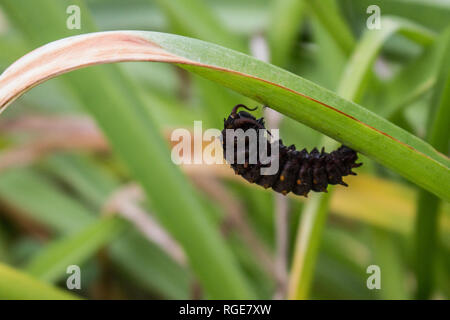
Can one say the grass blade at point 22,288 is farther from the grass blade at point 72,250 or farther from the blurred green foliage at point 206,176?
the grass blade at point 72,250

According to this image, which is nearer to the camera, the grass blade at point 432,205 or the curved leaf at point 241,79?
the curved leaf at point 241,79

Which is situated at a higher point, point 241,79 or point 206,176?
point 206,176

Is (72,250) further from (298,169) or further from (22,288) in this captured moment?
(298,169)

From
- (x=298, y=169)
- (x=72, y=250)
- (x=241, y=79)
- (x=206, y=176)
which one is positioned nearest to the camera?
(x=241, y=79)

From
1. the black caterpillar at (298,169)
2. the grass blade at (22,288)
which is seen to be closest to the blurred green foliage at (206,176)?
the grass blade at (22,288)

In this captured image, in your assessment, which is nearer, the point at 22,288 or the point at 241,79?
the point at 241,79

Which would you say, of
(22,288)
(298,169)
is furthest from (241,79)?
(22,288)

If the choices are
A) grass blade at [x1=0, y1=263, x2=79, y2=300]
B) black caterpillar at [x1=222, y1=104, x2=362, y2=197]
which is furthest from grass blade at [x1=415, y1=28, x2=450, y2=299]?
grass blade at [x1=0, y1=263, x2=79, y2=300]

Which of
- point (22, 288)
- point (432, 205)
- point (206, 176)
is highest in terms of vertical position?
point (206, 176)

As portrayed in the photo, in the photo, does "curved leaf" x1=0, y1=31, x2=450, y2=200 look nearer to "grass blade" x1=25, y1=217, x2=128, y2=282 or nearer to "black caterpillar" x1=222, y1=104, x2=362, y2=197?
"black caterpillar" x1=222, y1=104, x2=362, y2=197
